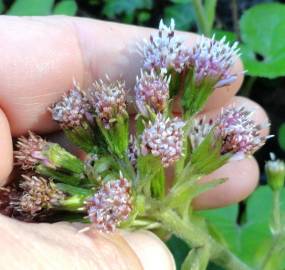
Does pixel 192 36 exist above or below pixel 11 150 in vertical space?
above

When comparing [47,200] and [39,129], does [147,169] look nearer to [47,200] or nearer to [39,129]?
[47,200]

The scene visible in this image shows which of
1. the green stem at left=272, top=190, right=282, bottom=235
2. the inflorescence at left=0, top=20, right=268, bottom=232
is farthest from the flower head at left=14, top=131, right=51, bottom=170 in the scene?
the green stem at left=272, top=190, right=282, bottom=235

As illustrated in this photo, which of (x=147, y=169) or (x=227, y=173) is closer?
(x=147, y=169)

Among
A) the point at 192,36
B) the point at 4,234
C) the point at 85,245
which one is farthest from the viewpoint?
the point at 192,36

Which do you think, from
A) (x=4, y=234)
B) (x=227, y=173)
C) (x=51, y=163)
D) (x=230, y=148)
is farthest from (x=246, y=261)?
(x=4, y=234)

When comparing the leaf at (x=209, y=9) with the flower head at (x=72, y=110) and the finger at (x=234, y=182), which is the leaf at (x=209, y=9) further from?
the flower head at (x=72, y=110)

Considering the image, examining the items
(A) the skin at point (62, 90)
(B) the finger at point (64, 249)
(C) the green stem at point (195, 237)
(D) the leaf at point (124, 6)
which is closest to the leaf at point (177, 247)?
(A) the skin at point (62, 90)

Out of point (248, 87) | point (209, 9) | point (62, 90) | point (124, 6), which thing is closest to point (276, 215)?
point (62, 90)
